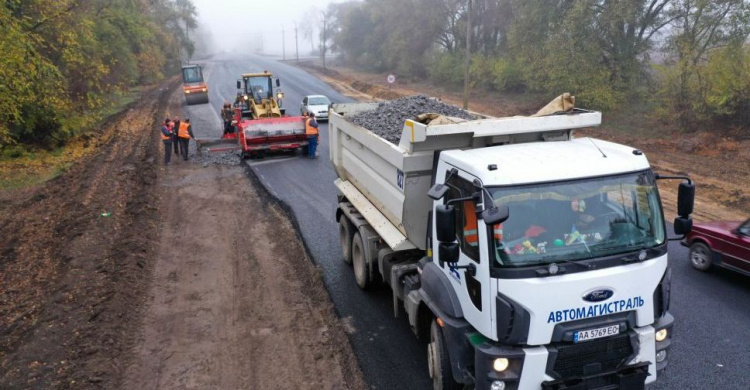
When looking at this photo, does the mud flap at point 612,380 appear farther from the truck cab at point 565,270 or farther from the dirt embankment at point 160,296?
the dirt embankment at point 160,296

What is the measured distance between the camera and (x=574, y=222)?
15.1ft

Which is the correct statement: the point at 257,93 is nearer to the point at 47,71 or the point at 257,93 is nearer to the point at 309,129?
the point at 309,129

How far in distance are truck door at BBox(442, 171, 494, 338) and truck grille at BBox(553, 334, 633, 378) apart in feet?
1.97

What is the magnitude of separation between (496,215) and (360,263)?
433cm

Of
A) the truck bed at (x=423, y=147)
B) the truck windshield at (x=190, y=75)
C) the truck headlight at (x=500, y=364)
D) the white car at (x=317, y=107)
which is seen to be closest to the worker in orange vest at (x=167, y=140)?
the white car at (x=317, y=107)

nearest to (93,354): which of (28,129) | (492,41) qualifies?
(28,129)

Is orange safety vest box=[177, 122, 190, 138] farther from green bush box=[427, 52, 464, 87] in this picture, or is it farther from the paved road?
green bush box=[427, 52, 464, 87]

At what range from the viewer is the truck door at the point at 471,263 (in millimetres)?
4527

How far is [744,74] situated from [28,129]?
77.3 feet

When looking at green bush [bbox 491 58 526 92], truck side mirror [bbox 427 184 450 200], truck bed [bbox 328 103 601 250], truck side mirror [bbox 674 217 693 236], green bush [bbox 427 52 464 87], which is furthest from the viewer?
green bush [bbox 427 52 464 87]

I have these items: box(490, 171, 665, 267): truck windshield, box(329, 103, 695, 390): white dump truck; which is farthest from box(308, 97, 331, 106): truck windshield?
box(490, 171, 665, 267): truck windshield

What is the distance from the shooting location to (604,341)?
14.7 ft

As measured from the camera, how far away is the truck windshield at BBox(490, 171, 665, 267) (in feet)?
14.7

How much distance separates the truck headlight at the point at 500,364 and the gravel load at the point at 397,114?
12.5 feet
